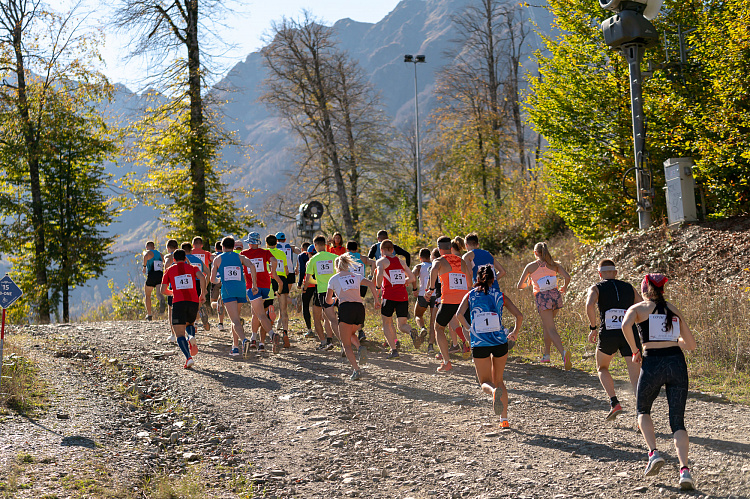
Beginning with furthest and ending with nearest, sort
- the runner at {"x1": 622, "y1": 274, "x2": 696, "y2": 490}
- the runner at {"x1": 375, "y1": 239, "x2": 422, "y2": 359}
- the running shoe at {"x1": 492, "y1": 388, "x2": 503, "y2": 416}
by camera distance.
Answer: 1. the runner at {"x1": 375, "y1": 239, "x2": 422, "y2": 359}
2. the running shoe at {"x1": 492, "y1": 388, "x2": 503, "y2": 416}
3. the runner at {"x1": 622, "y1": 274, "x2": 696, "y2": 490}

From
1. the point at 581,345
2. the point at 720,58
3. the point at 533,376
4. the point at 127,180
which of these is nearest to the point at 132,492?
the point at 533,376

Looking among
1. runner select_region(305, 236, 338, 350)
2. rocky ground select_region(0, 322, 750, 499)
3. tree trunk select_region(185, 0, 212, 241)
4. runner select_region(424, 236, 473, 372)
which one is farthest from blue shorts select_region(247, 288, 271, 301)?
tree trunk select_region(185, 0, 212, 241)

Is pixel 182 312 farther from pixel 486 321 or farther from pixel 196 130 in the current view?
pixel 196 130

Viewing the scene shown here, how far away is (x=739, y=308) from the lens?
1030 cm

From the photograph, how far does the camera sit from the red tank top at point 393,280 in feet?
36.1

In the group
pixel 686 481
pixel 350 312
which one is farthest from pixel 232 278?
pixel 686 481

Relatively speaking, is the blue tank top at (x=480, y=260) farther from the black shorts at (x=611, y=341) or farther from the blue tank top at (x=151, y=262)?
the blue tank top at (x=151, y=262)

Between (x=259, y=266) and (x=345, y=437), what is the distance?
5628 mm

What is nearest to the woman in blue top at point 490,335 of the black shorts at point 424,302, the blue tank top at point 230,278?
the black shorts at point 424,302

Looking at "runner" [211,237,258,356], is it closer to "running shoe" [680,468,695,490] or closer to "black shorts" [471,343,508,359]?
"black shorts" [471,343,508,359]

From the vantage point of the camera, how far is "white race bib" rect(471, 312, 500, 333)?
23.0 ft

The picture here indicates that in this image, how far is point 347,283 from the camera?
9.47m

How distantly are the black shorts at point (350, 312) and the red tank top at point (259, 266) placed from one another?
10.0ft

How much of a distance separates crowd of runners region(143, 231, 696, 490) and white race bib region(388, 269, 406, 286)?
18 mm
